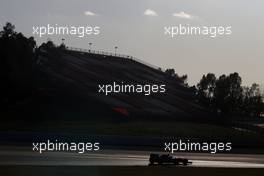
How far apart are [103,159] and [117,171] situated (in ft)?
13.8

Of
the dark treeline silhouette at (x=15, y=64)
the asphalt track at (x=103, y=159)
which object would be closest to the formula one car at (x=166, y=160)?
the asphalt track at (x=103, y=159)

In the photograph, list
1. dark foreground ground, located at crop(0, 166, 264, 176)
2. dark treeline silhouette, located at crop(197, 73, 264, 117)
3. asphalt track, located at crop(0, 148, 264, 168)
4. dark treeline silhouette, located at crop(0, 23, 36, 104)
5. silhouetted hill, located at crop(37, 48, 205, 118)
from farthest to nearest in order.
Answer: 1. asphalt track, located at crop(0, 148, 264, 168)
2. dark treeline silhouette, located at crop(0, 23, 36, 104)
3. dark treeline silhouette, located at crop(197, 73, 264, 117)
4. silhouetted hill, located at crop(37, 48, 205, 118)
5. dark foreground ground, located at crop(0, 166, 264, 176)

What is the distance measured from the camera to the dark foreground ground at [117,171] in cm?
1558

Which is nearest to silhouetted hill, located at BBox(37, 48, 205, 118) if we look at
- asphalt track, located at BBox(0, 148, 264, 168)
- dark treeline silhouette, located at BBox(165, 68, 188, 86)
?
dark treeline silhouette, located at BBox(165, 68, 188, 86)

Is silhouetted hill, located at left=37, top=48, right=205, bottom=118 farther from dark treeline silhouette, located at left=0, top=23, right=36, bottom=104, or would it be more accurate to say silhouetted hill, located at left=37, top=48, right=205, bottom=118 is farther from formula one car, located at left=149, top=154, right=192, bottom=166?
formula one car, located at left=149, top=154, right=192, bottom=166

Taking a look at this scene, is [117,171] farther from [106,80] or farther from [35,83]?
[35,83]

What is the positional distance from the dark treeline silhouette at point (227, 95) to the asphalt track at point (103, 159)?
63.9 inches

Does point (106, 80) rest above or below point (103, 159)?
above

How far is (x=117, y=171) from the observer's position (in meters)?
16.8

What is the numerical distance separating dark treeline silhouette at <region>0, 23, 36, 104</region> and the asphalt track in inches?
82.4

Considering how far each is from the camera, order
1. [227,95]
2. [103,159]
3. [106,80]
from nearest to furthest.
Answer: [106,80]
[227,95]
[103,159]

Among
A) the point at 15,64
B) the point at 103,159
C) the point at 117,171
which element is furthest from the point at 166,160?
the point at 15,64

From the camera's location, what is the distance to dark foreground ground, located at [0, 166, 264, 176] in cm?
1558

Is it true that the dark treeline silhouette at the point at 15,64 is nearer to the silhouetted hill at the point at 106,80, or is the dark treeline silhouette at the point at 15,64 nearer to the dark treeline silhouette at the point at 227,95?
the silhouetted hill at the point at 106,80
